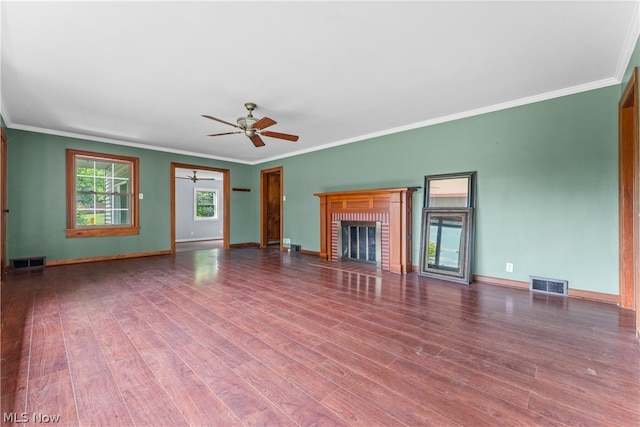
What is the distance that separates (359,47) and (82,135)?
5600 millimetres

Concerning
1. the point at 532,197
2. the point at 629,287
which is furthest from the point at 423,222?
the point at 629,287

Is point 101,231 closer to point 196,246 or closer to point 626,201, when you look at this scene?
point 196,246

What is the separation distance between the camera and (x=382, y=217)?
4758 millimetres

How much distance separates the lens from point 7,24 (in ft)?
6.96

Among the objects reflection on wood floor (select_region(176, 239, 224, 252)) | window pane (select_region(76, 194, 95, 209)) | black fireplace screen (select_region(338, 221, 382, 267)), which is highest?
window pane (select_region(76, 194, 95, 209))

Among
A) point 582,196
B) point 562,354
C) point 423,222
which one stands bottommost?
point 562,354

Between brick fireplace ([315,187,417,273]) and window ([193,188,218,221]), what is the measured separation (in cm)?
601

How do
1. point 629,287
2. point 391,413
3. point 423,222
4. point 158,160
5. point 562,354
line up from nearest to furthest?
point 391,413, point 562,354, point 629,287, point 423,222, point 158,160

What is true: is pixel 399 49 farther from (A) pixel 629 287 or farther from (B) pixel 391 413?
(A) pixel 629 287

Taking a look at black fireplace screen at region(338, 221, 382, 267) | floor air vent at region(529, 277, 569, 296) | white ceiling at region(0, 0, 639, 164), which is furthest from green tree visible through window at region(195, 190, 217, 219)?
floor air vent at region(529, 277, 569, 296)

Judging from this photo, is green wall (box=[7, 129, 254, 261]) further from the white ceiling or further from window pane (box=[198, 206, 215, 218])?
window pane (box=[198, 206, 215, 218])

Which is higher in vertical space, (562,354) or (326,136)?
(326,136)

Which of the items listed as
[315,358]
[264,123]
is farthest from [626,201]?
[264,123]

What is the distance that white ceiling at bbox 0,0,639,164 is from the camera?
2.03 meters
